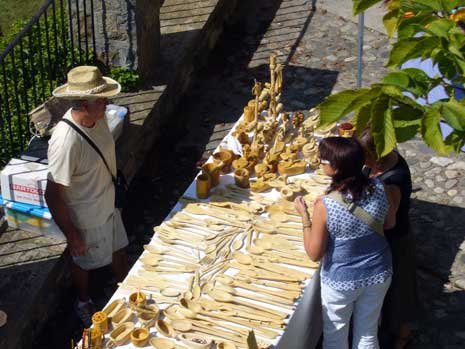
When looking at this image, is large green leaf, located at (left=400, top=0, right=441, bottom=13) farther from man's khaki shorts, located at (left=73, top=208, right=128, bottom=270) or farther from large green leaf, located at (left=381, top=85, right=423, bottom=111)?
man's khaki shorts, located at (left=73, top=208, right=128, bottom=270)

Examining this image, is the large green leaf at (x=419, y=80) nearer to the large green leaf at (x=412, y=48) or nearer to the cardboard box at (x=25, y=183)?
the large green leaf at (x=412, y=48)

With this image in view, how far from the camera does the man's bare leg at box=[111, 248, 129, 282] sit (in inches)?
233

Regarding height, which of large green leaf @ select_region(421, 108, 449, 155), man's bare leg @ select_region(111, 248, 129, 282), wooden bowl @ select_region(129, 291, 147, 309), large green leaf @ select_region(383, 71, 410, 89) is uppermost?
large green leaf @ select_region(383, 71, 410, 89)

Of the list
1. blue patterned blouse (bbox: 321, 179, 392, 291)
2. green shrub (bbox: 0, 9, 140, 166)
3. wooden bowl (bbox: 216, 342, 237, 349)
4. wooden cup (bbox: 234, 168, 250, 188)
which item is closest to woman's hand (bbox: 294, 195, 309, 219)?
A: blue patterned blouse (bbox: 321, 179, 392, 291)

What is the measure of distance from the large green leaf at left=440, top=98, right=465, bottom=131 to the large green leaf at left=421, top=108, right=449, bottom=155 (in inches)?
1.4

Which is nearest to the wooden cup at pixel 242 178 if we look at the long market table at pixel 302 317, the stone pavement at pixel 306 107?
the long market table at pixel 302 317

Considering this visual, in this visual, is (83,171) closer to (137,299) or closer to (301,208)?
(137,299)

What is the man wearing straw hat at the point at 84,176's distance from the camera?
510 cm

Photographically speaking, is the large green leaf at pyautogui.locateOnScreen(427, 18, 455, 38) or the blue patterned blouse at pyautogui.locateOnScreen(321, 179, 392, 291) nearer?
the large green leaf at pyautogui.locateOnScreen(427, 18, 455, 38)

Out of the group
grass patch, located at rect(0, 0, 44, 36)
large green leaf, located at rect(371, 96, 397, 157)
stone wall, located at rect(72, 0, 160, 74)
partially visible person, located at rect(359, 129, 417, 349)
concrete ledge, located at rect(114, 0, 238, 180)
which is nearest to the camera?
large green leaf, located at rect(371, 96, 397, 157)

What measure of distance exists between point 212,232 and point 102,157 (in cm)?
83

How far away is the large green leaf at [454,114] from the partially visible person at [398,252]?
1.46 meters

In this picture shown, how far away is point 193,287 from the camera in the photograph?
4.82 metres

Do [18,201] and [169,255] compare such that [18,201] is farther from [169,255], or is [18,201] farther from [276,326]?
[276,326]
